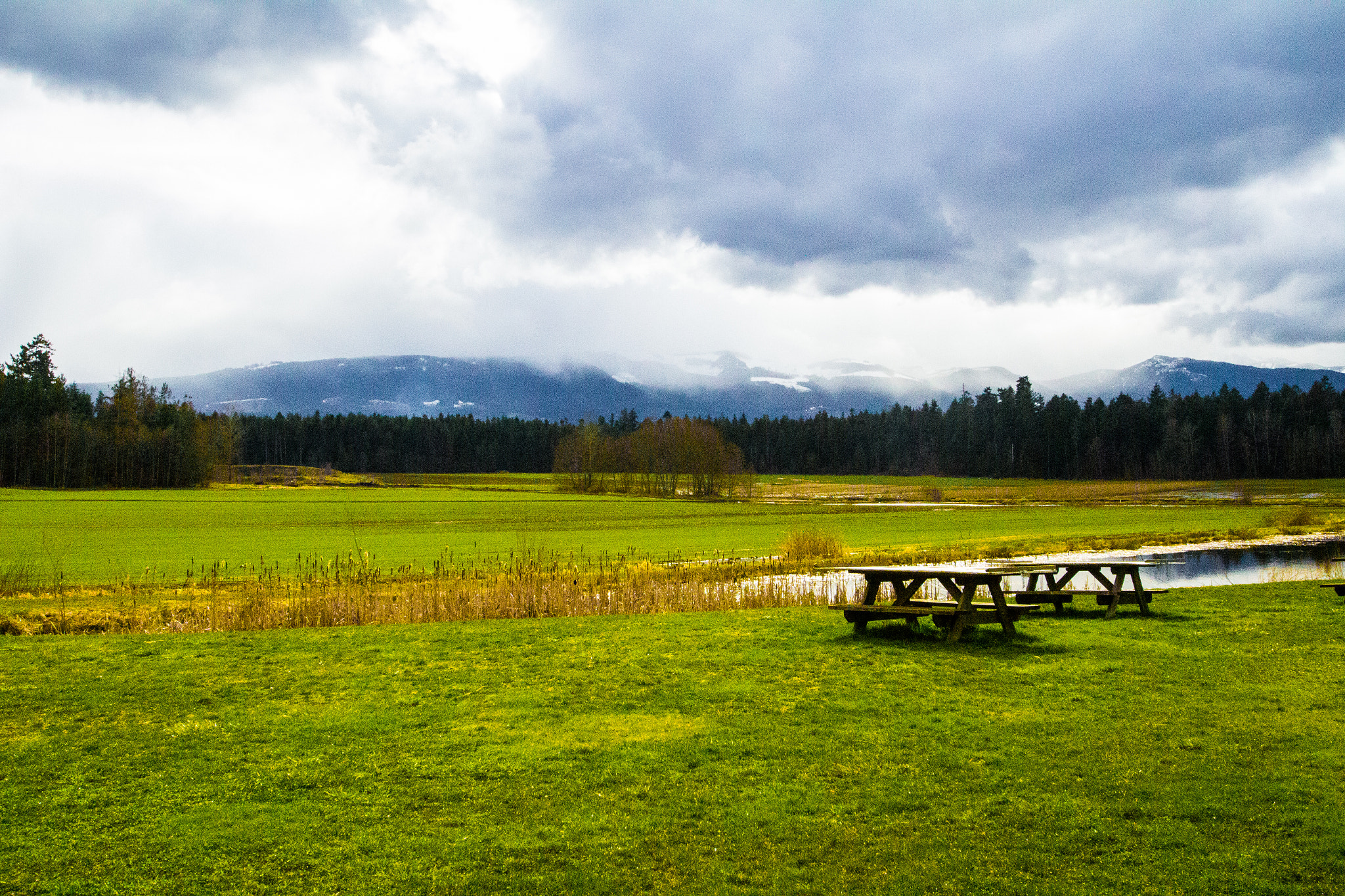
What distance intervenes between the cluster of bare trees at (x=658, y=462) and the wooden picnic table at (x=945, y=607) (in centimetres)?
11317

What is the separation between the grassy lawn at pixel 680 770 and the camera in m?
6.69

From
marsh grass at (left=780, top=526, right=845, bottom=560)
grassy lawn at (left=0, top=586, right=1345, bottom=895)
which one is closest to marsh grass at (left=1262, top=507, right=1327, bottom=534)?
marsh grass at (left=780, top=526, right=845, bottom=560)

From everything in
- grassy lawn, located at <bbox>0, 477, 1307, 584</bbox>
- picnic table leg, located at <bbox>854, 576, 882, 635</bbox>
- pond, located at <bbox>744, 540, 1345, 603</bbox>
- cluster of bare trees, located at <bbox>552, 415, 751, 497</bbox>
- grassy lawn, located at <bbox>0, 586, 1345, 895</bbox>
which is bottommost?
grassy lawn, located at <bbox>0, 477, 1307, 584</bbox>

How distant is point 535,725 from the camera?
1032 centimetres

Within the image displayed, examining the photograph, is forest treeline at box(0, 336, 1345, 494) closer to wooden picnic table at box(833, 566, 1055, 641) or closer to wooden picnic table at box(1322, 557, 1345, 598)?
wooden picnic table at box(1322, 557, 1345, 598)

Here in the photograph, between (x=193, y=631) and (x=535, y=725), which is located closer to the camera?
(x=535, y=725)

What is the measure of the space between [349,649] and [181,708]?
419 cm

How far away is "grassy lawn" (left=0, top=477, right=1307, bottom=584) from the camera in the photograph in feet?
128

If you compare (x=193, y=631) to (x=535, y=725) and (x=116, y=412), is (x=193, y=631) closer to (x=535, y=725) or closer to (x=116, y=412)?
(x=535, y=725)

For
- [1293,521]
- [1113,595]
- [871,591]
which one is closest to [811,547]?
[1113,595]

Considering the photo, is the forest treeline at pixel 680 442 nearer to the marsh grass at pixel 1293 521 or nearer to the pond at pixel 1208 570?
the marsh grass at pixel 1293 521

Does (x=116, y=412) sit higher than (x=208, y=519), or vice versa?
(x=116, y=412)

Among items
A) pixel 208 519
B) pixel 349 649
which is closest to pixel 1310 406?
pixel 208 519

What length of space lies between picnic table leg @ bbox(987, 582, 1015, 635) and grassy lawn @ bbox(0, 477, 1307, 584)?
2059 centimetres
